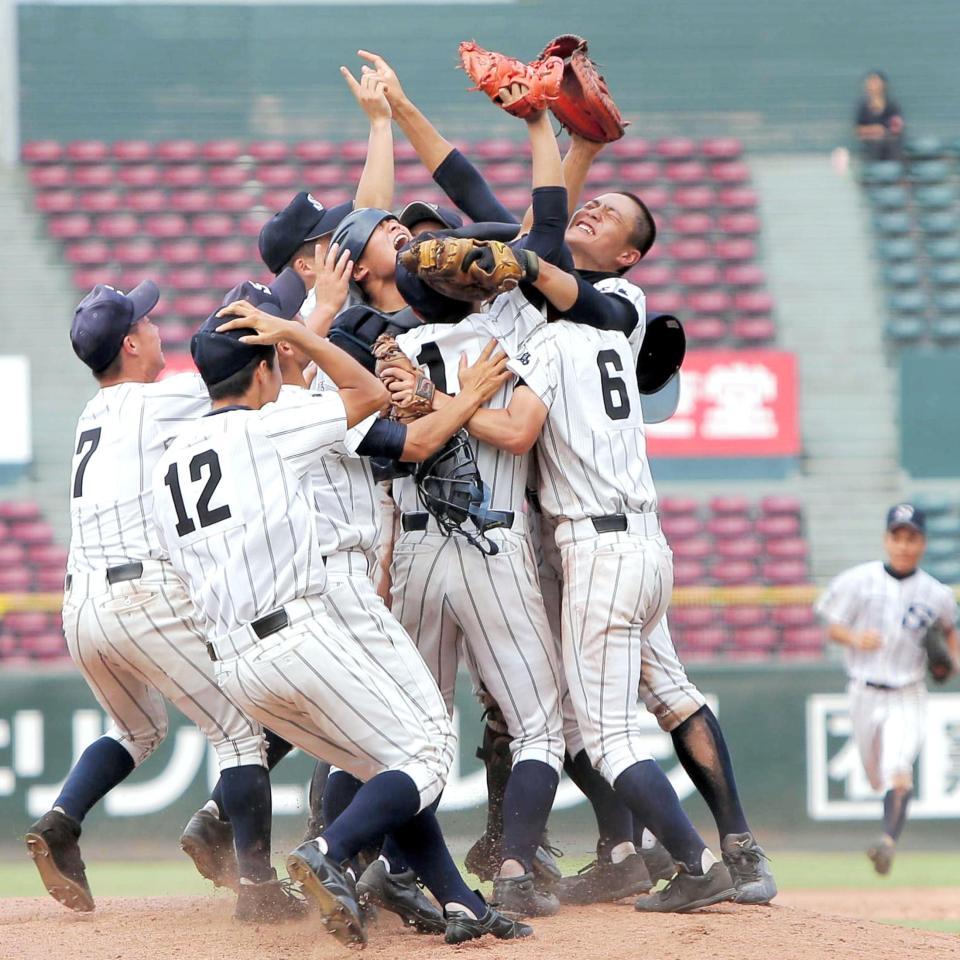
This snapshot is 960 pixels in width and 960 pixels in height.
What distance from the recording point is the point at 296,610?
3428mm

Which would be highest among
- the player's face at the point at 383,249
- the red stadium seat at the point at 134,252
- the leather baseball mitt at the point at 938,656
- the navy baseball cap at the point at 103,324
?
the red stadium seat at the point at 134,252

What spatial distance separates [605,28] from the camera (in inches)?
500

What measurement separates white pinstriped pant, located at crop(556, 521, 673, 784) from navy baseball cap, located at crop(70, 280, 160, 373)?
1451 mm

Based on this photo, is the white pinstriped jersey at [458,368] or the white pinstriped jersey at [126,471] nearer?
the white pinstriped jersey at [458,368]

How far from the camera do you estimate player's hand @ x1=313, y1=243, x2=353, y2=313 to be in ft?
12.7

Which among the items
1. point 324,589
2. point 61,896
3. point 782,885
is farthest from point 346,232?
point 782,885

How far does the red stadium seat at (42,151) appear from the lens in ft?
40.4

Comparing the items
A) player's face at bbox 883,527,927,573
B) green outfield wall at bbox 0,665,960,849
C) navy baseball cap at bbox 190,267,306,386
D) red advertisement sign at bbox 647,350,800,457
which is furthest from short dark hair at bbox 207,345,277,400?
red advertisement sign at bbox 647,350,800,457

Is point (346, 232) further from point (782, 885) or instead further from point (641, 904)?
point (782, 885)

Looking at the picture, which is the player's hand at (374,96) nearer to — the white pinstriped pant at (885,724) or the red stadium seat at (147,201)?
the white pinstriped pant at (885,724)

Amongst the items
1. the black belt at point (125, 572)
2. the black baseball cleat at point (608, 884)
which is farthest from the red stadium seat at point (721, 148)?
the black belt at point (125, 572)

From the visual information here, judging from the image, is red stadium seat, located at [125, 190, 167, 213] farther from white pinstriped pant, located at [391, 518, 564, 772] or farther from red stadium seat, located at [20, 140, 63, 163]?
white pinstriped pant, located at [391, 518, 564, 772]

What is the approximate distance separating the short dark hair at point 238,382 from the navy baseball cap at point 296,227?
0.88 m

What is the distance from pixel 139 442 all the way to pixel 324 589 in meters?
0.95
